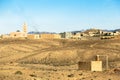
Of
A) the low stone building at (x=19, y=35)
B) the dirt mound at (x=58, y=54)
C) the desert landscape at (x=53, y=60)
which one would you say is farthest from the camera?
the low stone building at (x=19, y=35)

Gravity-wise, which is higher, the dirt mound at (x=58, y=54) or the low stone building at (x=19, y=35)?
the low stone building at (x=19, y=35)

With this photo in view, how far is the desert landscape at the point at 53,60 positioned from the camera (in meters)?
40.6

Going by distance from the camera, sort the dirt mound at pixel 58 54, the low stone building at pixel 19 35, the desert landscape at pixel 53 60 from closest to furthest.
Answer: the desert landscape at pixel 53 60
the dirt mound at pixel 58 54
the low stone building at pixel 19 35

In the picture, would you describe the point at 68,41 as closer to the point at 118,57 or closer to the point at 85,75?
the point at 118,57

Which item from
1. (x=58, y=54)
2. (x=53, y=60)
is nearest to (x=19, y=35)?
(x=58, y=54)

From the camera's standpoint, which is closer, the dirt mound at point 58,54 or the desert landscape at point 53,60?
the desert landscape at point 53,60

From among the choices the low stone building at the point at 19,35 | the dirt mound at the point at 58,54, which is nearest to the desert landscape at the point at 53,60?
the dirt mound at the point at 58,54

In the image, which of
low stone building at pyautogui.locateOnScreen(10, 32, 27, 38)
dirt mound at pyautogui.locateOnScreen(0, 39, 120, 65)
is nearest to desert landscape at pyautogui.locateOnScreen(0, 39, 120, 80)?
dirt mound at pyautogui.locateOnScreen(0, 39, 120, 65)

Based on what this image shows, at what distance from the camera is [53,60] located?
83.8 m

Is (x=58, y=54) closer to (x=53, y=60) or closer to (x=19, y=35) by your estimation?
(x=53, y=60)

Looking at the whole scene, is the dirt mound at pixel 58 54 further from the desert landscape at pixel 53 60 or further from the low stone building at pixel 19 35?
the low stone building at pixel 19 35

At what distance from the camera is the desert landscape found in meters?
40.6

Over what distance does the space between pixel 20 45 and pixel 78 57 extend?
109 feet


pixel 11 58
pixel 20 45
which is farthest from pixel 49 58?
pixel 20 45
